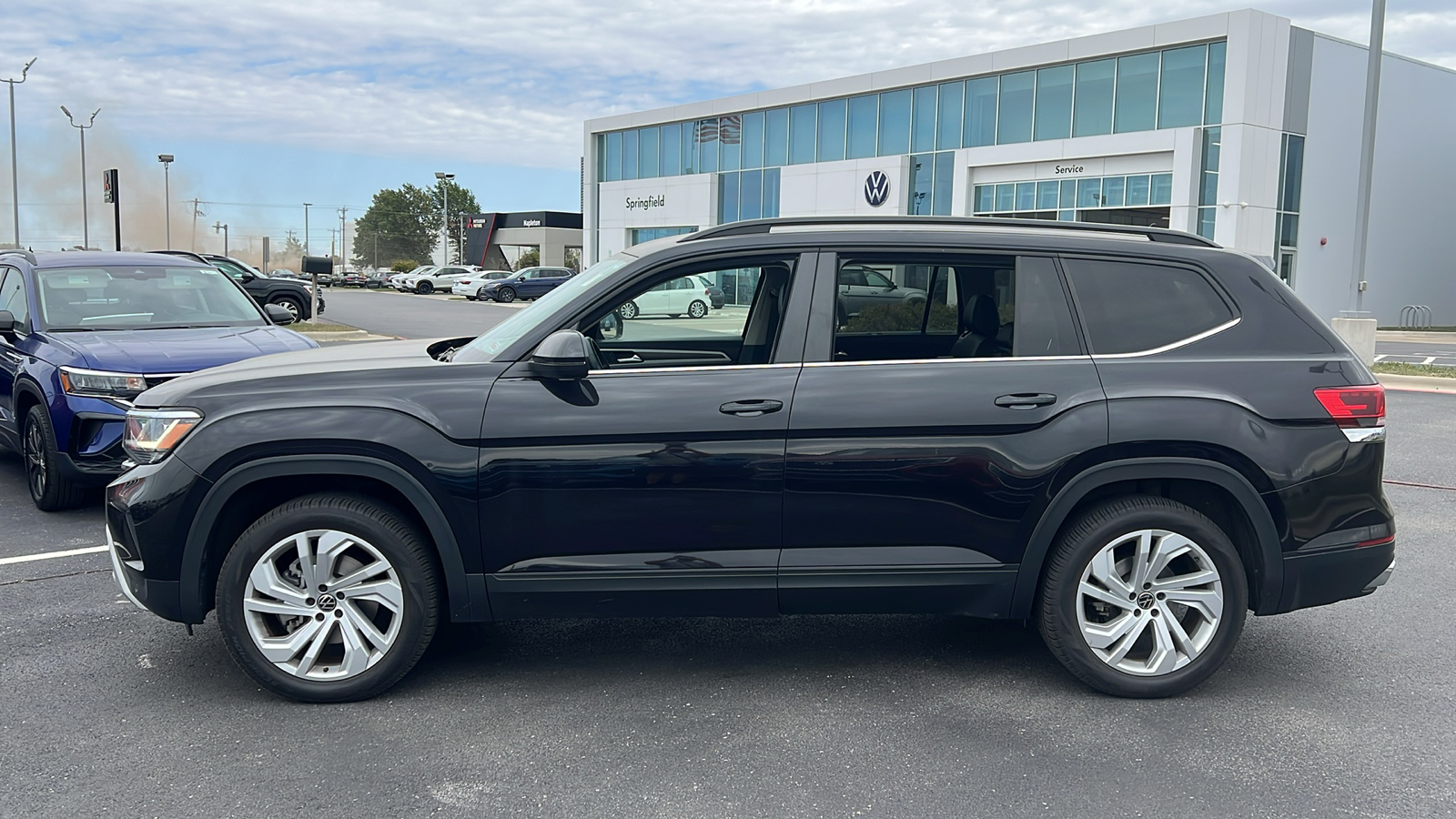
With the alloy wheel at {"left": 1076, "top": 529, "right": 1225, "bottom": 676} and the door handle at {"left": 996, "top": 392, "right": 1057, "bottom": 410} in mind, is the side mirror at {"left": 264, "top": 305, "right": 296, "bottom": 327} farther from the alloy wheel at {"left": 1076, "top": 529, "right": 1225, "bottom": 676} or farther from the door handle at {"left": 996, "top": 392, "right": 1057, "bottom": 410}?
the alloy wheel at {"left": 1076, "top": 529, "right": 1225, "bottom": 676}

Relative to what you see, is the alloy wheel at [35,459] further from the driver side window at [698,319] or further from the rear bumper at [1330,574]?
the rear bumper at [1330,574]

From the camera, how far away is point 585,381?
4.05 m

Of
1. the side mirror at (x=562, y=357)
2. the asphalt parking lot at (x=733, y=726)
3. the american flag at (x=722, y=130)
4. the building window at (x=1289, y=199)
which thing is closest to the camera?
the asphalt parking lot at (x=733, y=726)

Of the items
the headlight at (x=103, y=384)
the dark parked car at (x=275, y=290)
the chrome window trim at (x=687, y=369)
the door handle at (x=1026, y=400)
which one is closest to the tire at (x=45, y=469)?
the headlight at (x=103, y=384)

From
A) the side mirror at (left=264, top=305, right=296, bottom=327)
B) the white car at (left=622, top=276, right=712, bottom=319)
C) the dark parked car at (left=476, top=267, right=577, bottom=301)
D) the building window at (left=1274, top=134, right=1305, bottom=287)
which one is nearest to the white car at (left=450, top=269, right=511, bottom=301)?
the dark parked car at (left=476, top=267, right=577, bottom=301)

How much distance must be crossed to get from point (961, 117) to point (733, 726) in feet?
122

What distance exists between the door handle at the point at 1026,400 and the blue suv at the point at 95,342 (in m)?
4.95

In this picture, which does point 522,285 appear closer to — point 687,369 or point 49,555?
point 49,555

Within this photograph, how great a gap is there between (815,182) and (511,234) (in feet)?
152

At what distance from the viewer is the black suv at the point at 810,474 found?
13.1ft

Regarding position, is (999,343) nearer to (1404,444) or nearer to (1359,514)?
(1359,514)

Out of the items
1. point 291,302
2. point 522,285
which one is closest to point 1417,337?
point 291,302

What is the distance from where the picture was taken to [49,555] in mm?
6152

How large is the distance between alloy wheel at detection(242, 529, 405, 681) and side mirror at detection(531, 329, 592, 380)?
2.91 ft
